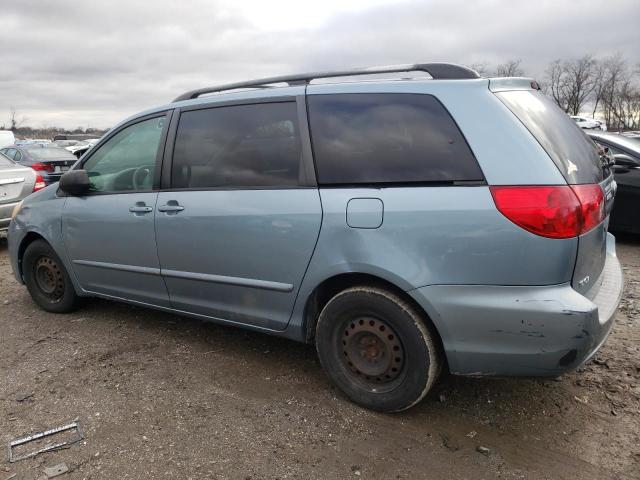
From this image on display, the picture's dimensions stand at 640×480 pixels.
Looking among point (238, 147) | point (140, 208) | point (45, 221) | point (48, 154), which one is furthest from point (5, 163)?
point (238, 147)

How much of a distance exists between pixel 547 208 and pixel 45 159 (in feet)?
41.0

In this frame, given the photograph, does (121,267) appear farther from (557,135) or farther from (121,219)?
(557,135)

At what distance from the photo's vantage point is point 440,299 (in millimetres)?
2441

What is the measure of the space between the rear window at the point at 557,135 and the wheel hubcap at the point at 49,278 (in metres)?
3.71

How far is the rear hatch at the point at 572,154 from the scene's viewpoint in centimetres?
235

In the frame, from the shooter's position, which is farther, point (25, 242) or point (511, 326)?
point (25, 242)

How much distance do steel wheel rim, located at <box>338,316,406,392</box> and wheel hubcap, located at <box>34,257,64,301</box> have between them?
276cm

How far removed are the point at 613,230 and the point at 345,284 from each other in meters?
5.00

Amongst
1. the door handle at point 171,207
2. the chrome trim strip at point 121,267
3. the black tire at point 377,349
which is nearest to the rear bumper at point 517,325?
the black tire at point 377,349

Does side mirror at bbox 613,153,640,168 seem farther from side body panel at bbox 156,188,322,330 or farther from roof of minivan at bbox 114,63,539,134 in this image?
side body panel at bbox 156,188,322,330

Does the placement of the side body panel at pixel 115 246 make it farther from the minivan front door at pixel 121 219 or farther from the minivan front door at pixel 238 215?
the minivan front door at pixel 238 215

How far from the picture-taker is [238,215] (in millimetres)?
3033

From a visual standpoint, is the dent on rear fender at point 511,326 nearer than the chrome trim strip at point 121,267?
Yes

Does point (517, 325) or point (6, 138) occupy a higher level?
point (6, 138)
